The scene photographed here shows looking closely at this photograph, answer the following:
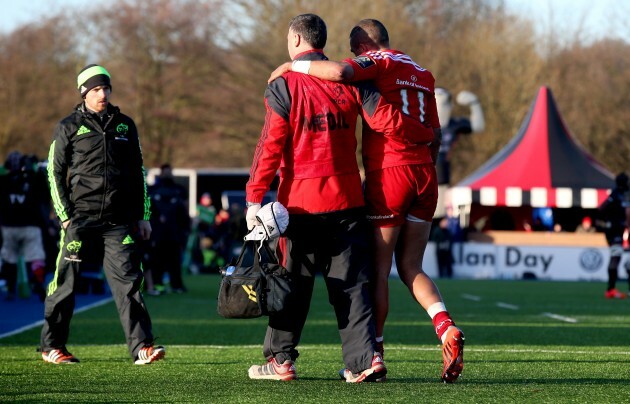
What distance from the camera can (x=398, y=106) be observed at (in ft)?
24.8

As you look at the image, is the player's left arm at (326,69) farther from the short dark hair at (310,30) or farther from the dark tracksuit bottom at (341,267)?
the dark tracksuit bottom at (341,267)

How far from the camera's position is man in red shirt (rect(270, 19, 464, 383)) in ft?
24.5

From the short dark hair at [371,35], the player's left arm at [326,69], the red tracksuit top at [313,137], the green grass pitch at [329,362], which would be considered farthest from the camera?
the short dark hair at [371,35]

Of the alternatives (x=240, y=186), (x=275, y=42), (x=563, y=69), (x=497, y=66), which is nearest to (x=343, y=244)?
(x=240, y=186)

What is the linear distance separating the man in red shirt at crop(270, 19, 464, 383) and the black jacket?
1.81 meters

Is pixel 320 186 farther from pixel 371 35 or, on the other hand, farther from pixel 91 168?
pixel 91 168

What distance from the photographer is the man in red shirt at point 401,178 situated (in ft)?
24.5

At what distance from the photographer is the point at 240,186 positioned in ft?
142

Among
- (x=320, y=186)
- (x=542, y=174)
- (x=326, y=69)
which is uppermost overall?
(x=326, y=69)

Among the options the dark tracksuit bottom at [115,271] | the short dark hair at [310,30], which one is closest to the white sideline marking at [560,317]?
the dark tracksuit bottom at [115,271]

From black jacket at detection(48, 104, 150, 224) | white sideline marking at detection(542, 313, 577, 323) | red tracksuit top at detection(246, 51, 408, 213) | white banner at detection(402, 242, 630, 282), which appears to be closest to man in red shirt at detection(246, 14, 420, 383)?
red tracksuit top at detection(246, 51, 408, 213)

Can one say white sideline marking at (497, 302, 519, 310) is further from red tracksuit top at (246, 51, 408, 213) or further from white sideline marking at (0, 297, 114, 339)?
red tracksuit top at (246, 51, 408, 213)

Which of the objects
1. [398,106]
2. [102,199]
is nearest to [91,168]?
[102,199]

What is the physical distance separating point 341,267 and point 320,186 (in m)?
0.49
